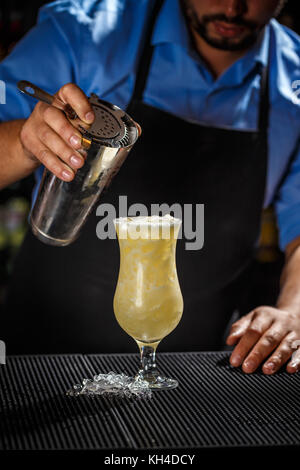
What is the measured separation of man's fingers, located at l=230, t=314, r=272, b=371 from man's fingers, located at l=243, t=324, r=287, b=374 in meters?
0.01

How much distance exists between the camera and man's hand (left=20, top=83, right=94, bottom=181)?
136cm

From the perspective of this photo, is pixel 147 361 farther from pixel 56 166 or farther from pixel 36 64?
pixel 36 64

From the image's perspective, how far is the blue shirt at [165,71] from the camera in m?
1.97

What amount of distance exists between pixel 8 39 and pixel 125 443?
8.78 ft

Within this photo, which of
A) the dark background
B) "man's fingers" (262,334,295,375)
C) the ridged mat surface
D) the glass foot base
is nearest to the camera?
the ridged mat surface

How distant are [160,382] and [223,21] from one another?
128 centimetres

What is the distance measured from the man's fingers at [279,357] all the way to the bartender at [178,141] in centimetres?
33

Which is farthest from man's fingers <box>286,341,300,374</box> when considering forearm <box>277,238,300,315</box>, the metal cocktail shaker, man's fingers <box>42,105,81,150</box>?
man's fingers <box>42,105,81,150</box>

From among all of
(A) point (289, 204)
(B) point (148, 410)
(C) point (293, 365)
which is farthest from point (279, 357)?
(A) point (289, 204)

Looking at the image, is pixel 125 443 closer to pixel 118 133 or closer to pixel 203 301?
pixel 118 133

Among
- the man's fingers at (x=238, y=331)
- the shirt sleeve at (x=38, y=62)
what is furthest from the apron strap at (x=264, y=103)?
the man's fingers at (x=238, y=331)

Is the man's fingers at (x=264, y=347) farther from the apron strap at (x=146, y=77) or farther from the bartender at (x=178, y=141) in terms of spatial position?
the apron strap at (x=146, y=77)

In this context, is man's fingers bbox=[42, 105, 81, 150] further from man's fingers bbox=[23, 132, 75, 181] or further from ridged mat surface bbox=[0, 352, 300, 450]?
ridged mat surface bbox=[0, 352, 300, 450]

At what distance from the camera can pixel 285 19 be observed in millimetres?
3277
